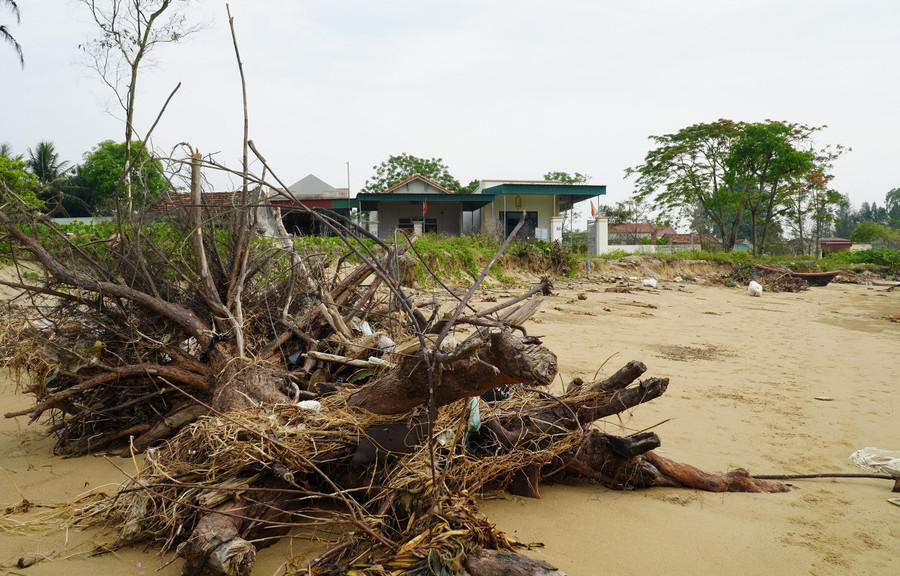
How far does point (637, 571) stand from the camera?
2074 millimetres

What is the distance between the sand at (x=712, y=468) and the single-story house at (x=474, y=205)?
14845 mm

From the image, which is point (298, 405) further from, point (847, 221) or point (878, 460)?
point (847, 221)

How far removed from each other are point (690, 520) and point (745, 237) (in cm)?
7363

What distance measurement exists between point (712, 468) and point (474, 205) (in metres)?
21.8

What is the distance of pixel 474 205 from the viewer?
24.5 m

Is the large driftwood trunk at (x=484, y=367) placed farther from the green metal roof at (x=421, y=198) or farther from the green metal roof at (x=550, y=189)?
the green metal roof at (x=550, y=189)

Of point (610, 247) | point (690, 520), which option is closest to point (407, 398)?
point (690, 520)

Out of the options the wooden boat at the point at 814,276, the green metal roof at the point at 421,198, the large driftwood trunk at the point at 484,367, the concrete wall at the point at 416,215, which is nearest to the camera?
the large driftwood trunk at the point at 484,367

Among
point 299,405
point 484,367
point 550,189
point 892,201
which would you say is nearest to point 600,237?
point 550,189

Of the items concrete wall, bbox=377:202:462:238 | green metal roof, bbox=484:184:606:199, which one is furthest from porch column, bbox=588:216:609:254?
concrete wall, bbox=377:202:462:238

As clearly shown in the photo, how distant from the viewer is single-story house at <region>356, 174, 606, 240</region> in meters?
22.1

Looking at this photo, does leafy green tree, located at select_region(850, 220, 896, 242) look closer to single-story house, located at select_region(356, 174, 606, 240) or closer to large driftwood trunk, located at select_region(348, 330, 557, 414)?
single-story house, located at select_region(356, 174, 606, 240)

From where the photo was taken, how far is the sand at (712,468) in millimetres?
Result: 2174

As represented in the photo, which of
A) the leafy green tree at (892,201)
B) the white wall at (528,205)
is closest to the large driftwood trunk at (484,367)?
the white wall at (528,205)
